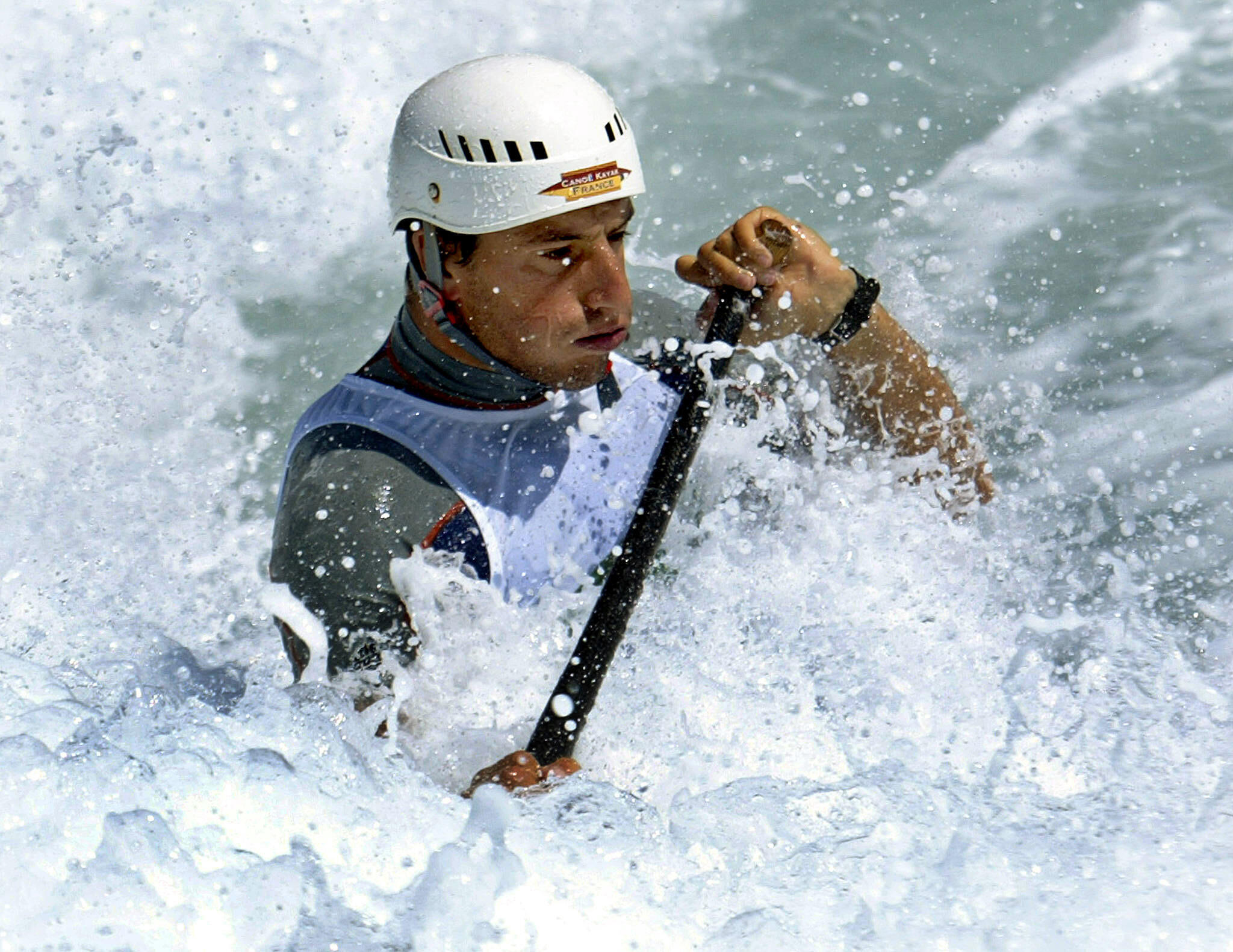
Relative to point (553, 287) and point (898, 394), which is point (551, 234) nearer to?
point (553, 287)

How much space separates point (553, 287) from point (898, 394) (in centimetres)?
96

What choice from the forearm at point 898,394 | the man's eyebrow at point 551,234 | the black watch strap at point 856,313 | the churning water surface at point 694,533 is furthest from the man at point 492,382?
the forearm at point 898,394

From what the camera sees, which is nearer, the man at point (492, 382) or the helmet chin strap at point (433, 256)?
the man at point (492, 382)

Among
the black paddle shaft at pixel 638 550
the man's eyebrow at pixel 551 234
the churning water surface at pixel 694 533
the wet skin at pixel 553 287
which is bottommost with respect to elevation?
the churning water surface at pixel 694 533

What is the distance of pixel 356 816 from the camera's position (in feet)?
7.82

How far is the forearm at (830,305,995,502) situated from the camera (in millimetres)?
3174

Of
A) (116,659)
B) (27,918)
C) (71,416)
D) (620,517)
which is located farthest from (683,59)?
(27,918)

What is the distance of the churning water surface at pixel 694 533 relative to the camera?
2.29 metres

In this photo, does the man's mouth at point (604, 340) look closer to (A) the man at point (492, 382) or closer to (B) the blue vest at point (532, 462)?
(A) the man at point (492, 382)

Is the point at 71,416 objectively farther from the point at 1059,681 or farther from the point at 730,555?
the point at 1059,681

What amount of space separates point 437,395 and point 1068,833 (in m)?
1.48

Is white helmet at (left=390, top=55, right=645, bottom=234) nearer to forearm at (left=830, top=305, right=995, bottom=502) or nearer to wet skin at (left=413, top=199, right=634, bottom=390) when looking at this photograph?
wet skin at (left=413, top=199, right=634, bottom=390)

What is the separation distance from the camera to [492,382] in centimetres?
281

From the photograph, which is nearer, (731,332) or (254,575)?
(731,332)
